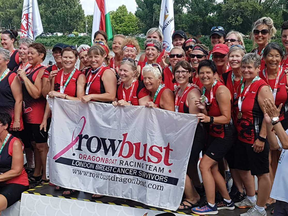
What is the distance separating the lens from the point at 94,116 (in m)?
4.92

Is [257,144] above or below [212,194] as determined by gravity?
above

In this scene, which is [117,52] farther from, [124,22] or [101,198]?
[124,22]

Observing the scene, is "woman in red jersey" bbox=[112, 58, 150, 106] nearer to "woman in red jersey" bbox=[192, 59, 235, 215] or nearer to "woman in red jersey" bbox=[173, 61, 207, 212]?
"woman in red jersey" bbox=[173, 61, 207, 212]

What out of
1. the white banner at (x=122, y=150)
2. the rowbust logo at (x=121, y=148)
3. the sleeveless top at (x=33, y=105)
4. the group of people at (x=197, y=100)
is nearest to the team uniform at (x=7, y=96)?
the group of people at (x=197, y=100)

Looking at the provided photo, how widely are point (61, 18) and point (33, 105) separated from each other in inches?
3311

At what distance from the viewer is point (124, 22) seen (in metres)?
85.0

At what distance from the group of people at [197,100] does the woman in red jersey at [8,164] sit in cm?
1

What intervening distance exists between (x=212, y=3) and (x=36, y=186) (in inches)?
2593

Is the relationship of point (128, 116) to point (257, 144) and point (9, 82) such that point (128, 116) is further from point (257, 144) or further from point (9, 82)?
point (9, 82)

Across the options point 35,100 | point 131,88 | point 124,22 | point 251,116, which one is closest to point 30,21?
point 35,100

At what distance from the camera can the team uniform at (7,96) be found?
5.41 m

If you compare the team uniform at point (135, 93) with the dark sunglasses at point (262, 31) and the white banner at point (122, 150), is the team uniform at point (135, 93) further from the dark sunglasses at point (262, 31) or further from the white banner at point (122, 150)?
the dark sunglasses at point (262, 31)

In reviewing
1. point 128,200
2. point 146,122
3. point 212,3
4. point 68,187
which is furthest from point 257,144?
point 212,3

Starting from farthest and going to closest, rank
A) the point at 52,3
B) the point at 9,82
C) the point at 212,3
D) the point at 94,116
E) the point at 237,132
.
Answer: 1. the point at 52,3
2. the point at 212,3
3. the point at 9,82
4. the point at 94,116
5. the point at 237,132
